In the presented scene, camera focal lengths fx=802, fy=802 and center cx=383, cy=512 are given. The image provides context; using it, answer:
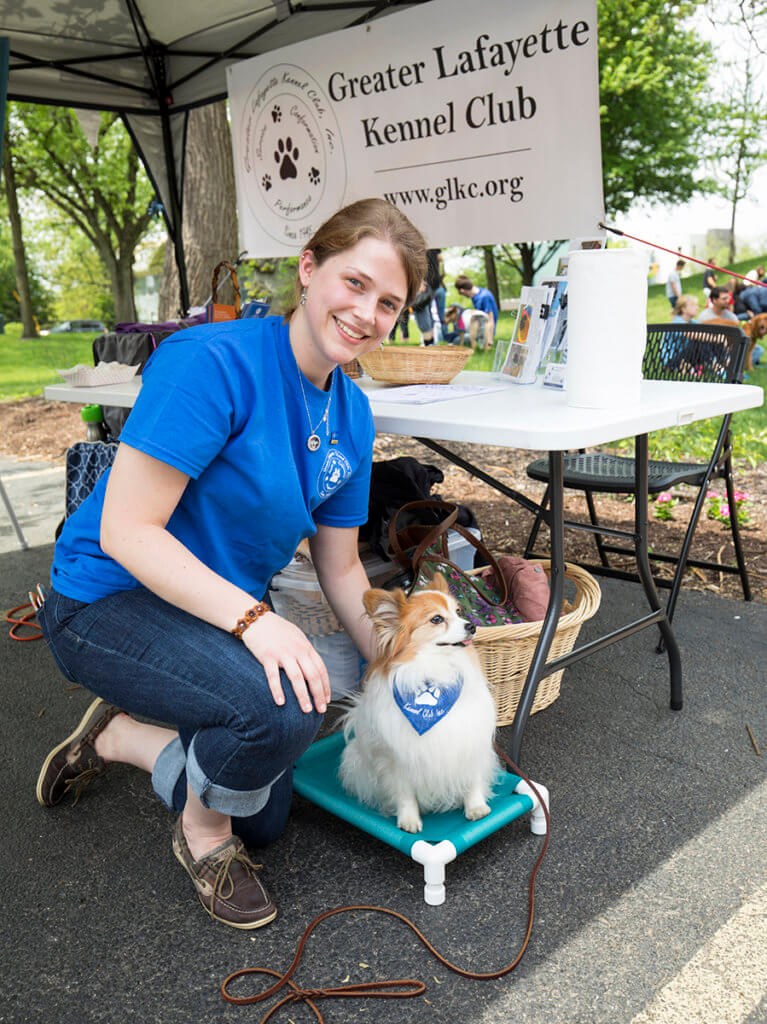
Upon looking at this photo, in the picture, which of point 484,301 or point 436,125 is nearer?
point 436,125

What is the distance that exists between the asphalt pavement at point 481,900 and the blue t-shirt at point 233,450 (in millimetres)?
646

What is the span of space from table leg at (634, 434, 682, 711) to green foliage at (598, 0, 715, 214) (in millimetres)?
14585

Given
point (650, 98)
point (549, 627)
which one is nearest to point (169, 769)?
point (549, 627)

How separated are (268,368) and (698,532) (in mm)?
3132

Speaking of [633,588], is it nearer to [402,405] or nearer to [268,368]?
[402,405]

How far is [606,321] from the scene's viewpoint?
5.85ft

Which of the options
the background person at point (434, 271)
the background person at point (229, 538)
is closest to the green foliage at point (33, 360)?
the background person at point (434, 271)

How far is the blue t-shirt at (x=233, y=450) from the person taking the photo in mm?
1383

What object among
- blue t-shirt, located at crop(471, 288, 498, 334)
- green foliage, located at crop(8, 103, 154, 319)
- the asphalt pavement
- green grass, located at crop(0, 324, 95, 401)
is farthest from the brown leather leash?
green foliage, located at crop(8, 103, 154, 319)

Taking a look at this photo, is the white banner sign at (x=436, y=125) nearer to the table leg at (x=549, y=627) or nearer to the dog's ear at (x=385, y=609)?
the table leg at (x=549, y=627)

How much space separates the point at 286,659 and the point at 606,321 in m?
1.03

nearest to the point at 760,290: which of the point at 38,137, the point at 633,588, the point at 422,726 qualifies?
the point at 633,588

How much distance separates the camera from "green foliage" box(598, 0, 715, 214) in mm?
16047

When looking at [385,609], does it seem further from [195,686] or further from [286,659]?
[195,686]
